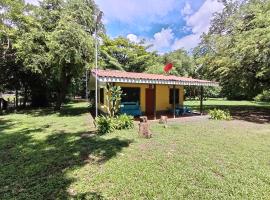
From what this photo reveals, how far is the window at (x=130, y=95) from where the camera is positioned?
15.3 metres

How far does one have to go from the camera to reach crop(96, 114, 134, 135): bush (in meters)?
10.1

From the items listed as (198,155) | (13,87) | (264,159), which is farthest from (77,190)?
(13,87)

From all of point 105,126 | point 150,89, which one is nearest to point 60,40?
point 150,89

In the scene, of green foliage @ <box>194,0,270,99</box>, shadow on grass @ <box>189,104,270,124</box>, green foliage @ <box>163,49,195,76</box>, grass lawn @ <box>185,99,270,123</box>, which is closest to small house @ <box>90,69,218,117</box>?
green foliage @ <box>194,0,270,99</box>

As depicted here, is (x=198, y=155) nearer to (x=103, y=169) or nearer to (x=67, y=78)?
(x=103, y=169)

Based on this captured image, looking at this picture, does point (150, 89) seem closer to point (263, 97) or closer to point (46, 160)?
point (46, 160)

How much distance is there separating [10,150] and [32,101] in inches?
750

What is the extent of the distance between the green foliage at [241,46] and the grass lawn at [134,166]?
19.7ft

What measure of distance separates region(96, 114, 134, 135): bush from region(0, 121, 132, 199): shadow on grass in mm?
851

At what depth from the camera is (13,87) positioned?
76.3 ft

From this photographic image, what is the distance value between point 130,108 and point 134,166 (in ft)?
29.8

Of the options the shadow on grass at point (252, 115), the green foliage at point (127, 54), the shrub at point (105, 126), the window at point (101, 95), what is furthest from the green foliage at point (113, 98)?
the green foliage at point (127, 54)

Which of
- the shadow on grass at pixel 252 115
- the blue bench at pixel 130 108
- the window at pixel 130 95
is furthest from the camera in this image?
the window at pixel 130 95

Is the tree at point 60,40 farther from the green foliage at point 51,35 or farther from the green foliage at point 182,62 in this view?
the green foliage at point 182,62
